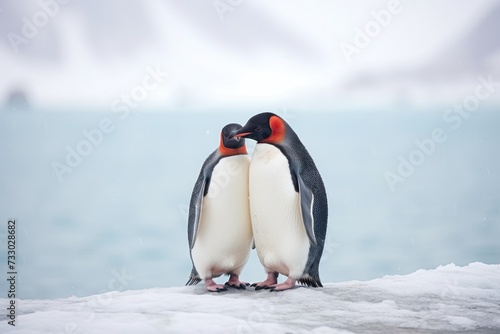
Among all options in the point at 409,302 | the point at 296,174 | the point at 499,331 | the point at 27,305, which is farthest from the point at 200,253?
the point at 499,331

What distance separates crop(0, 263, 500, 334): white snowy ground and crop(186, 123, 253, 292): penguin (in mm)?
112

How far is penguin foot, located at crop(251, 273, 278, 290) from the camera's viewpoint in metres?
2.44

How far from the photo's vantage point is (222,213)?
2475 millimetres

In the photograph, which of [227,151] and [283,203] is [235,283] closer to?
[283,203]

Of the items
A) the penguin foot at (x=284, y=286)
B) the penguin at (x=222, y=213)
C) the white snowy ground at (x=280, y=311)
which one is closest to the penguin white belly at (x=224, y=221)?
the penguin at (x=222, y=213)

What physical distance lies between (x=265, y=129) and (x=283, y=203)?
305 mm

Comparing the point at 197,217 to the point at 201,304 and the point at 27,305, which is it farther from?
the point at 27,305

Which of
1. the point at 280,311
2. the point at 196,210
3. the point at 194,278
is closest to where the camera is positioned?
the point at 280,311

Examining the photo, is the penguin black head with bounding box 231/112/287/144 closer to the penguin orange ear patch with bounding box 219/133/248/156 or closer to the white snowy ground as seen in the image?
the penguin orange ear patch with bounding box 219/133/248/156

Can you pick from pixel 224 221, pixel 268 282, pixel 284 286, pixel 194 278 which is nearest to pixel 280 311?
pixel 284 286

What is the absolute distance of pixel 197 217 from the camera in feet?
7.98

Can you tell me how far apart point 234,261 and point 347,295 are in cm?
47

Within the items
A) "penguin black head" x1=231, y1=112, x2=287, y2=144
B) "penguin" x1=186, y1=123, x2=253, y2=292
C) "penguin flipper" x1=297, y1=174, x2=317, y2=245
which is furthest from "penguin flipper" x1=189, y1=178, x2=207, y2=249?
"penguin flipper" x1=297, y1=174, x2=317, y2=245

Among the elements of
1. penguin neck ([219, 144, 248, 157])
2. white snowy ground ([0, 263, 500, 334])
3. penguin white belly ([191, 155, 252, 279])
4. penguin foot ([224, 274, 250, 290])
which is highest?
penguin neck ([219, 144, 248, 157])
